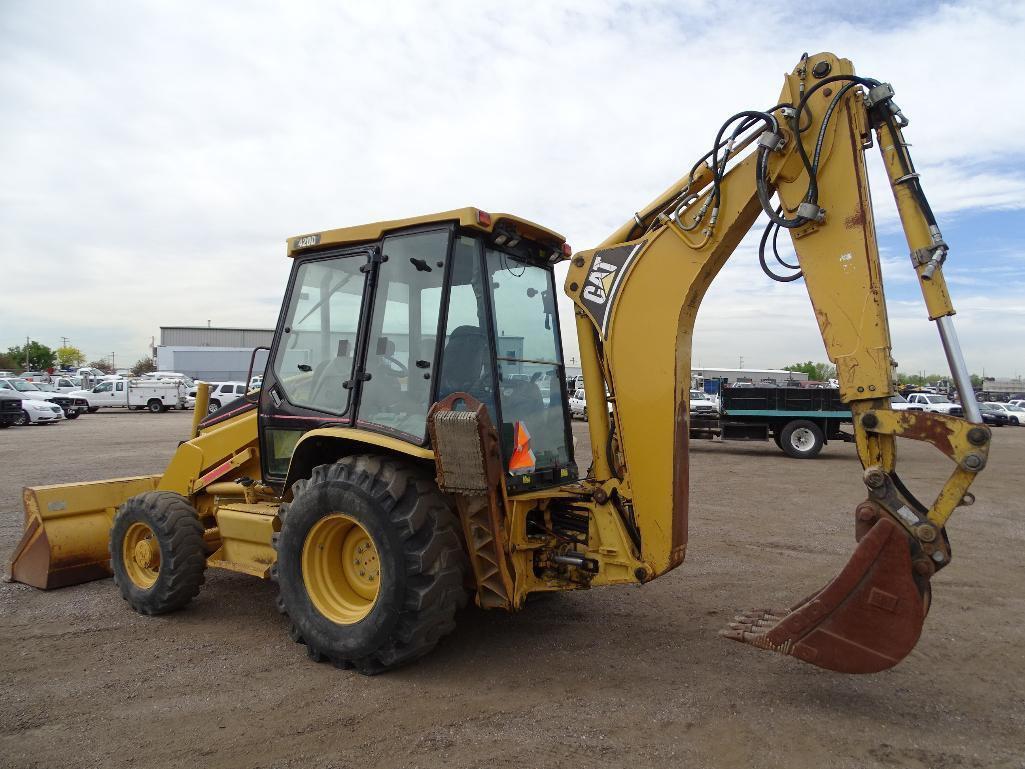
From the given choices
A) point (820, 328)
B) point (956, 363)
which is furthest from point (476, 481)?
point (956, 363)

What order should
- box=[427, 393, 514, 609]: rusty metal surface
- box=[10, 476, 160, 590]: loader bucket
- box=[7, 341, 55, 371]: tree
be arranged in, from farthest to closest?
box=[7, 341, 55, 371]: tree
box=[10, 476, 160, 590]: loader bucket
box=[427, 393, 514, 609]: rusty metal surface

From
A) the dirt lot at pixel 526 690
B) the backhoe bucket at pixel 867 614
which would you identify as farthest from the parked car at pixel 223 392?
the backhoe bucket at pixel 867 614

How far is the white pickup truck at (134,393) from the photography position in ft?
112

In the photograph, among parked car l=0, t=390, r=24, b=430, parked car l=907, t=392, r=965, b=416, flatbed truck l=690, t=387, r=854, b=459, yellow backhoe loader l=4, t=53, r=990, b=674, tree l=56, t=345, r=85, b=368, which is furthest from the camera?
tree l=56, t=345, r=85, b=368

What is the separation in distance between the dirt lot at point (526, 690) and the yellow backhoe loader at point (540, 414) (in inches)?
14.0

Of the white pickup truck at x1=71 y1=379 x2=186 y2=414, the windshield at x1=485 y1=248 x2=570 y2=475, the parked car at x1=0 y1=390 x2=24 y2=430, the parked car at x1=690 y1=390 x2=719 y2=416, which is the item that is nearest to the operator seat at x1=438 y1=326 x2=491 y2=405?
the windshield at x1=485 y1=248 x2=570 y2=475

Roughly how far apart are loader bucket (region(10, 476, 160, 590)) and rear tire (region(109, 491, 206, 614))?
64cm

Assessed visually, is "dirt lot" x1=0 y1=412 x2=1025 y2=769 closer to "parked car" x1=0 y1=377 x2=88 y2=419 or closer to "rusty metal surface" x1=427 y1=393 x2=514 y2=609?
"rusty metal surface" x1=427 y1=393 x2=514 y2=609

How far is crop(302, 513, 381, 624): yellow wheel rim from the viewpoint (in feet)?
14.1

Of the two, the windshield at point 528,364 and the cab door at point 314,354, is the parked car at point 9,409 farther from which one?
the windshield at point 528,364

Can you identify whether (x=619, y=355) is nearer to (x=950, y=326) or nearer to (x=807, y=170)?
A: (x=807, y=170)

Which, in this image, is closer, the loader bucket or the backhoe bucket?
the backhoe bucket

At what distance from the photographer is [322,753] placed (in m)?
3.26

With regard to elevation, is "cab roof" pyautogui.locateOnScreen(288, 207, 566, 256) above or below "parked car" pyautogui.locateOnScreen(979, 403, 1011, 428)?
above
